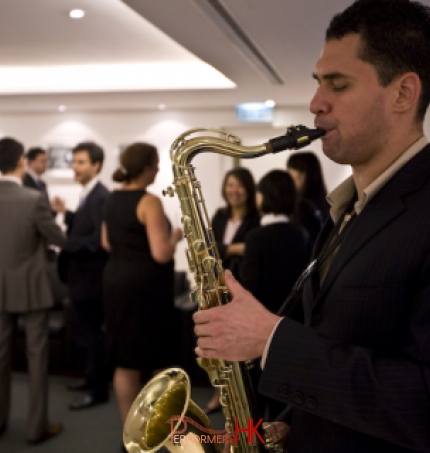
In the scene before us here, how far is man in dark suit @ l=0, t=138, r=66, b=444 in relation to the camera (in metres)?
3.54

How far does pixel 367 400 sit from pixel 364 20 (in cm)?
77

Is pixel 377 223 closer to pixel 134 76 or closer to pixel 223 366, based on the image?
pixel 223 366

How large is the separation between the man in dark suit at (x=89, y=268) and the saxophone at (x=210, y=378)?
2455mm

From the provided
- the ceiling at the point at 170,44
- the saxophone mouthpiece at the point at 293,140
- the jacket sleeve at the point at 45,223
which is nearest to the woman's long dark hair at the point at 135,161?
the jacket sleeve at the point at 45,223

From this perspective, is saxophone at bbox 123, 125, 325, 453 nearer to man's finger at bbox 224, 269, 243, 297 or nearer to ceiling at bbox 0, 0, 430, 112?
man's finger at bbox 224, 269, 243, 297

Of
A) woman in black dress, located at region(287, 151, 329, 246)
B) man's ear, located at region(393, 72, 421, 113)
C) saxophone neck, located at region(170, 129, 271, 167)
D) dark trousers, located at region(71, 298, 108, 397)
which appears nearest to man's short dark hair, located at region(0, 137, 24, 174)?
dark trousers, located at region(71, 298, 108, 397)

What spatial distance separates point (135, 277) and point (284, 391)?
2.28 metres

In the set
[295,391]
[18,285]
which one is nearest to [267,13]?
[18,285]

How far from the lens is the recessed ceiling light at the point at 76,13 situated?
4.33 meters

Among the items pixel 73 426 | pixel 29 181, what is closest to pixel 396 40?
pixel 73 426

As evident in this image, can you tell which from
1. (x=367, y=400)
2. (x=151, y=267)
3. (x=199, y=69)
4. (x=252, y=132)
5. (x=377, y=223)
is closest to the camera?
(x=367, y=400)

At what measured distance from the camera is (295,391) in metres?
1.11

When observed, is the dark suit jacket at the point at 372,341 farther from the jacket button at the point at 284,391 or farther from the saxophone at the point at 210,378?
the saxophone at the point at 210,378

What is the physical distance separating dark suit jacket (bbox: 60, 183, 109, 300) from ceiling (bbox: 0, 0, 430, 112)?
4.33 ft
